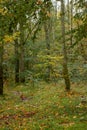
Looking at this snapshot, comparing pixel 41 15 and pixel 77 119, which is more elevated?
pixel 41 15

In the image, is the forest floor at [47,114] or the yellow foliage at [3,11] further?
the yellow foliage at [3,11]

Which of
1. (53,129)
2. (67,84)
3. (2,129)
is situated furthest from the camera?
(67,84)

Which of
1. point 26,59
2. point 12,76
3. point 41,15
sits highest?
point 41,15

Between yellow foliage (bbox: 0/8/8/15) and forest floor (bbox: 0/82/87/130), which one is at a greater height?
yellow foliage (bbox: 0/8/8/15)

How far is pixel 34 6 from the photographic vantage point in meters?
11.0

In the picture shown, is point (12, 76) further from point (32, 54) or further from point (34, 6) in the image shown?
point (34, 6)

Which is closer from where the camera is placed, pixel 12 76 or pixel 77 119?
pixel 77 119

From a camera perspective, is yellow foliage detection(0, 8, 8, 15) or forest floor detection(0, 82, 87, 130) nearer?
forest floor detection(0, 82, 87, 130)

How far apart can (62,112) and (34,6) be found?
4.36m

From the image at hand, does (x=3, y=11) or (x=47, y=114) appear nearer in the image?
(x=3, y=11)

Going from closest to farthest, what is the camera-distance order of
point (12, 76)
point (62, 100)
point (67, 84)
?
1. point (62, 100)
2. point (67, 84)
3. point (12, 76)

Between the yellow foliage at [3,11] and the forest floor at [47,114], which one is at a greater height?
the yellow foliage at [3,11]

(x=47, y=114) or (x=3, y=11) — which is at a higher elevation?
(x=3, y=11)

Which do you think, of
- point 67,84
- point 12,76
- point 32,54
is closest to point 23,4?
point 67,84
